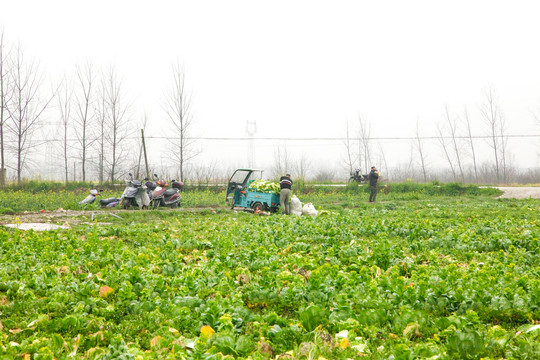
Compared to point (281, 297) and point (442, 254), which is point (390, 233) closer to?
point (442, 254)

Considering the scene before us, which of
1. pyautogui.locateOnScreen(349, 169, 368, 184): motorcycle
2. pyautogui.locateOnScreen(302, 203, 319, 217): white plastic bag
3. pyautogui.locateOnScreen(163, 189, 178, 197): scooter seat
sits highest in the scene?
pyautogui.locateOnScreen(349, 169, 368, 184): motorcycle

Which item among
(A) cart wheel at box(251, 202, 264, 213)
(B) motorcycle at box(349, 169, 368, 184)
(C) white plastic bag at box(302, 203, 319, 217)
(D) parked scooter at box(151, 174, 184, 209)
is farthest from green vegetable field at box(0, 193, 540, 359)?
(B) motorcycle at box(349, 169, 368, 184)

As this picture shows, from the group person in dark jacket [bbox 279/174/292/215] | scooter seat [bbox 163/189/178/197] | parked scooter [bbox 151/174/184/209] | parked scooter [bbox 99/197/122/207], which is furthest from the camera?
scooter seat [bbox 163/189/178/197]

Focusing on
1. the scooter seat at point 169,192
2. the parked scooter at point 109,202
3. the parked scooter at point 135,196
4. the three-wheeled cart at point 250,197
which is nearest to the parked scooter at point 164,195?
the scooter seat at point 169,192

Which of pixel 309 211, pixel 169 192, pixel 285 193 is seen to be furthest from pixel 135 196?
pixel 309 211

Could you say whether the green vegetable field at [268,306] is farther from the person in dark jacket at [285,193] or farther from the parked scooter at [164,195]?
the parked scooter at [164,195]

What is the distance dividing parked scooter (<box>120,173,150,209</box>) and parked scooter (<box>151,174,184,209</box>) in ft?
2.27

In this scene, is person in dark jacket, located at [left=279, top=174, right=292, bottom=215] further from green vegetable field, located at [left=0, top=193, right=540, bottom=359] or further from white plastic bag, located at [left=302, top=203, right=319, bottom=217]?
Answer: green vegetable field, located at [left=0, top=193, right=540, bottom=359]

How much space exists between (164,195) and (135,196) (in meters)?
1.79

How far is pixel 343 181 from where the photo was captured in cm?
3544

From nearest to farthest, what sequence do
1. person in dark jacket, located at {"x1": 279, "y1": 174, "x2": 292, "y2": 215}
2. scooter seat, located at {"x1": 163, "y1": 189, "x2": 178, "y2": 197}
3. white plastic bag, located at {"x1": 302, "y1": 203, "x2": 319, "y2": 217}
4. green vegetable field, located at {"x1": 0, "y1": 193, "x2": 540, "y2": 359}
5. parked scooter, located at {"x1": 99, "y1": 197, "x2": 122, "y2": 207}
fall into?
green vegetable field, located at {"x1": 0, "y1": 193, "x2": 540, "y2": 359}
white plastic bag, located at {"x1": 302, "y1": 203, "x2": 319, "y2": 217}
person in dark jacket, located at {"x1": 279, "y1": 174, "x2": 292, "y2": 215}
parked scooter, located at {"x1": 99, "y1": 197, "x2": 122, "y2": 207}
scooter seat, located at {"x1": 163, "y1": 189, "x2": 178, "y2": 197}

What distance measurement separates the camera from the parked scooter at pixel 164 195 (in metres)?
17.6

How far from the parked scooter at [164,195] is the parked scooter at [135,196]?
69 centimetres

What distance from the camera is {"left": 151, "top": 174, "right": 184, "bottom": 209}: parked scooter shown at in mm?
17641
